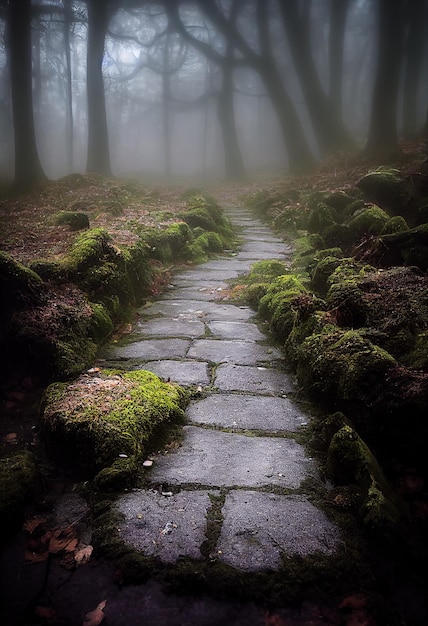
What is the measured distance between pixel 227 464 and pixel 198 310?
297 centimetres

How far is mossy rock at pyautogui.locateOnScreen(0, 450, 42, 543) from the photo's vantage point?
2.00 m

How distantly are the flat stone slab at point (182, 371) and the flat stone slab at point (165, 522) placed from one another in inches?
51.5

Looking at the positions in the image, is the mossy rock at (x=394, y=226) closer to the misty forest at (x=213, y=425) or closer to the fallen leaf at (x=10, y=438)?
the misty forest at (x=213, y=425)

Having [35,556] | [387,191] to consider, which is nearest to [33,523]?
[35,556]

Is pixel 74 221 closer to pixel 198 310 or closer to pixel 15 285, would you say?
pixel 198 310

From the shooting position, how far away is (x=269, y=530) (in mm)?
1973

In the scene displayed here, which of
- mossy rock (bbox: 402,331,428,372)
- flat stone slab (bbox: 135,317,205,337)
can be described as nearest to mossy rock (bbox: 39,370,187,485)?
flat stone slab (bbox: 135,317,205,337)

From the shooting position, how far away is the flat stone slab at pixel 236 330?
4.47 metres

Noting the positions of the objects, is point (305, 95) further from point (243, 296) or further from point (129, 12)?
point (243, 296)

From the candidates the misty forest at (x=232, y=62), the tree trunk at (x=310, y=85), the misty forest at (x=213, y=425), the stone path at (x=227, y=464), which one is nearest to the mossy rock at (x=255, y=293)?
the misty forest at (x=213, y=425)

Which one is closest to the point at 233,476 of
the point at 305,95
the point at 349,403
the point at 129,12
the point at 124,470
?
the point at 124,470

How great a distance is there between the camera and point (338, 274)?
183 inches

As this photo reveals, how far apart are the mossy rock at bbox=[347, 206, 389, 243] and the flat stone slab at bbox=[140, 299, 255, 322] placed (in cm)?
244

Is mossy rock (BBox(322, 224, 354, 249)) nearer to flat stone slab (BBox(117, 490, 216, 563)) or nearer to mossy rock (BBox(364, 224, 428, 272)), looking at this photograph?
mossy rock (BBox(364, 224, 428, 272))
